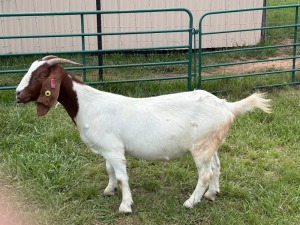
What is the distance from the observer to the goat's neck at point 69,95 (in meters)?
4.06

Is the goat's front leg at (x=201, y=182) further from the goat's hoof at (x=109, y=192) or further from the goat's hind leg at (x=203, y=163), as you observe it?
the goat's hoof at (x=109, y=192)

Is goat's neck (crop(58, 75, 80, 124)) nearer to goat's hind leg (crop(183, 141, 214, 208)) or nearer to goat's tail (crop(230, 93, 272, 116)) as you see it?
goat's hind leg (crop(183, 141, 214, 208))

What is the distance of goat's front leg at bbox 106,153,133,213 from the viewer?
13.4ft

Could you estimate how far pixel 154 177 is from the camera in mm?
4938

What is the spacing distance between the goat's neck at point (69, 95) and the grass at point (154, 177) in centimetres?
83

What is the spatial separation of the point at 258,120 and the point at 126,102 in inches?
101

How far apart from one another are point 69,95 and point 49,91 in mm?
230

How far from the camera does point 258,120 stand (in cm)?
623

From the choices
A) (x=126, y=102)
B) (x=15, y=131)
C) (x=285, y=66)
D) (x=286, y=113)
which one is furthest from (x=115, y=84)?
(x=285, y=66)

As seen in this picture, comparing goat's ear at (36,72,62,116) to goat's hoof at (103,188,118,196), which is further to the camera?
goat's hoof at (103,188,118,196)

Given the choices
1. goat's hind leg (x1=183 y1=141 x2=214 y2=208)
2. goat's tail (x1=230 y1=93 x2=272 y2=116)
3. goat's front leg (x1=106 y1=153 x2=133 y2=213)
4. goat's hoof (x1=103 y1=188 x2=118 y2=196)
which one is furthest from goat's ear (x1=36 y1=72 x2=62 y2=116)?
goat's tail (x1=230 y1=93 x2=272 y2=116)

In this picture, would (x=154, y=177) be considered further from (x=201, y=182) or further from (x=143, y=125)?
(x=143, y=125)

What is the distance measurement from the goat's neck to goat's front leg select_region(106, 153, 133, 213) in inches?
19.5

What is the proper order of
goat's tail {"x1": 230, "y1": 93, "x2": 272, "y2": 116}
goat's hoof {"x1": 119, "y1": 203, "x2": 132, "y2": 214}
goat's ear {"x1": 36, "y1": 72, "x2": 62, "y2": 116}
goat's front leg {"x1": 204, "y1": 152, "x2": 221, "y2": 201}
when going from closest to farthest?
goat's ear {"x1": 36, "y1": 72, "x2": 62, "y2": 116} → goat's hoof {"x1": 119, "y1": 203, "x2": 132, "y2": 214} → goat's tail {"x1": 230, "y1": 93, "x2": 272, "y2": 116} → goat's front leg {"x1": 204, "y1": 152, "x2": 221, "y2": 201}
